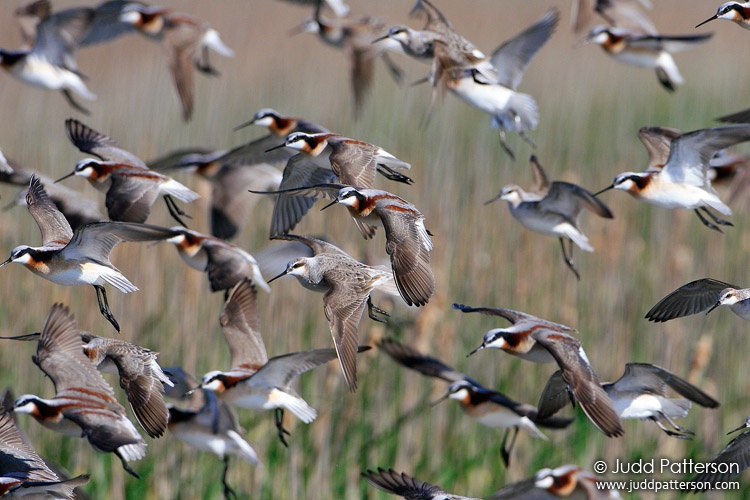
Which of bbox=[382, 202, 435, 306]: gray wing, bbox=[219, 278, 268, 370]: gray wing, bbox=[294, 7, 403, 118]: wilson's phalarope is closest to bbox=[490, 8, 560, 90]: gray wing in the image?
bbox=[294, 7, 403, 118]: wilson's phalarope

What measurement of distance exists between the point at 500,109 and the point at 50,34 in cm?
308

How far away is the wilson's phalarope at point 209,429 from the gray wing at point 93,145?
3.83 ft

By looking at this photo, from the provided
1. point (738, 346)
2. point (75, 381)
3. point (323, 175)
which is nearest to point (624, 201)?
point (738, 346)

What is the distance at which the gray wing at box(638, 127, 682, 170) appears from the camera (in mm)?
5422

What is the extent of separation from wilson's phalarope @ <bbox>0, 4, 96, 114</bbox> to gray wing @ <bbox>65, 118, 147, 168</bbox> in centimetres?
162

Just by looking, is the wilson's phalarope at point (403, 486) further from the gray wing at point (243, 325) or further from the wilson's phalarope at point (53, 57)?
the wilson's phalarope at point (53, 57)

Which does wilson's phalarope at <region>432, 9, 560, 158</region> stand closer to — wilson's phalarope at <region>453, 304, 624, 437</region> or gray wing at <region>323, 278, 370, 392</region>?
wilson's phalarope at <region>453, 304, 624, 437</region>

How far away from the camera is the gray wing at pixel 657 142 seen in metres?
5.42

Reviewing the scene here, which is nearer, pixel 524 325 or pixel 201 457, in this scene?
pixel 524 325

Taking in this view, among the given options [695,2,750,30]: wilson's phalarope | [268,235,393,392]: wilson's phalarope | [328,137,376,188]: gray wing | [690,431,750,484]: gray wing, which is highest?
[695,2,750,30]: wilson's phalarope

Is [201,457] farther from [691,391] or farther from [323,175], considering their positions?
[691,391]

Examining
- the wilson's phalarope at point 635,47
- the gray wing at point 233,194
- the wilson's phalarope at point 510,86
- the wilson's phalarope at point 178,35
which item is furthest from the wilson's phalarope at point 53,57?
the wilson's phalarope at point 635,47

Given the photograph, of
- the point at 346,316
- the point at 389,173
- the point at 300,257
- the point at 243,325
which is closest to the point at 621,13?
the point at 389,173

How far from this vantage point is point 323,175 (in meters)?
5.66
